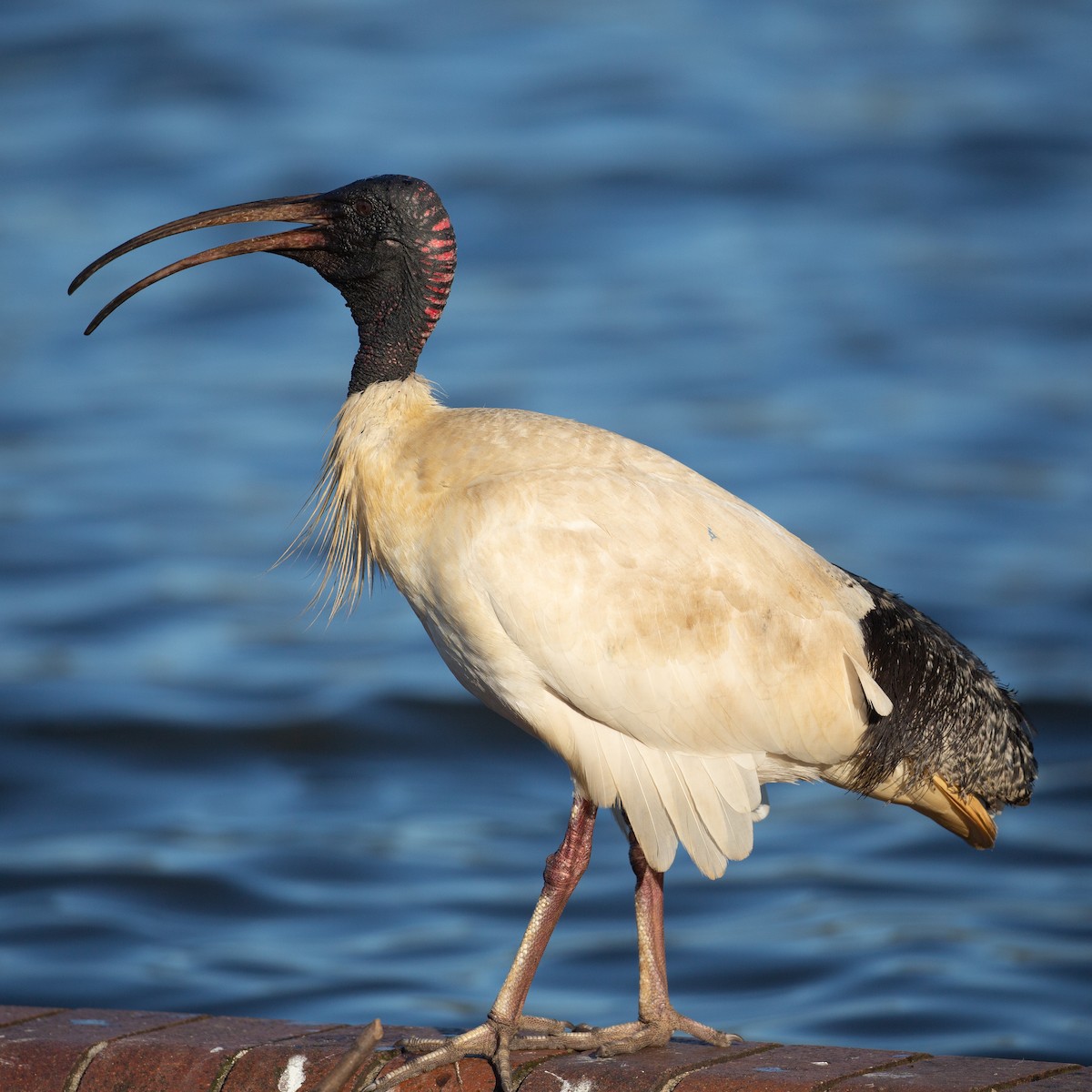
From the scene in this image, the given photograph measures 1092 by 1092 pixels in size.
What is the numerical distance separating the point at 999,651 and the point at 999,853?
361 centimetres

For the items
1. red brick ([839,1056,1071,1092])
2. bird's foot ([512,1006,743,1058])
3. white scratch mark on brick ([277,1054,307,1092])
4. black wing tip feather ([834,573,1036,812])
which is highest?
black wing tip feather ([834,573,1036,812])

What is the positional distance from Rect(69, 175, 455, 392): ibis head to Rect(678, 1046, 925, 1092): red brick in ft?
7.45

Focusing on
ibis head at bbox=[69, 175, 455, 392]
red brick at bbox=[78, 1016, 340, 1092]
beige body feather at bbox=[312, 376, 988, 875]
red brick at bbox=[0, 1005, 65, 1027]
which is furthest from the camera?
ibis head at bbox=[69, 175, 455, 392]

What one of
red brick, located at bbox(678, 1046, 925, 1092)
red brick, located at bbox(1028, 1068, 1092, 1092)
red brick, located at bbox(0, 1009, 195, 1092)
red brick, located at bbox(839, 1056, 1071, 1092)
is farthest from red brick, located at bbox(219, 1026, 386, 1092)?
red brick, located at bbox(1028, 1068, 1092, 1092)

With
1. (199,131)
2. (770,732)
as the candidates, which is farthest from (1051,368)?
(770,732)

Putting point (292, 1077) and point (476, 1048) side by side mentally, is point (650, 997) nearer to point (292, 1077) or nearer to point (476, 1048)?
point (476, 1048)

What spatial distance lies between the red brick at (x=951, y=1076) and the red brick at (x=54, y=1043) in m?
2.05

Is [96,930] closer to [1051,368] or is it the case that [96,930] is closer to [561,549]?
[561,549]

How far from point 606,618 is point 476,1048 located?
126 centimetres

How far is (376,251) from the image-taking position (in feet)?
19.7

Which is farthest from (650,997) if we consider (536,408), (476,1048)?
(536,408)

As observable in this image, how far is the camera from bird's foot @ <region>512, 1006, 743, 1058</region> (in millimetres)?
5629

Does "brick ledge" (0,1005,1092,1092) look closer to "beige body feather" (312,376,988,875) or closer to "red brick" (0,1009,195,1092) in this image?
"red brick" (0,1009,195,1092)

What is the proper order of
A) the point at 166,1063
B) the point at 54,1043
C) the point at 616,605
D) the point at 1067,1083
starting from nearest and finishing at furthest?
the point at 1067,1083
the point at 166,1063
the point at 54,1043
the point at 616,605
